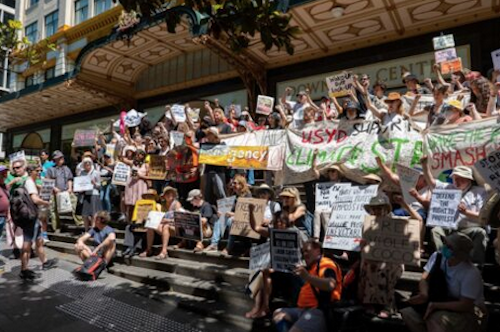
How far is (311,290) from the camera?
4.01 meters

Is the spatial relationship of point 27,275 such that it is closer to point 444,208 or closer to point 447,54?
point 444,208

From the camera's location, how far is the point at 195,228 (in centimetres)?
679

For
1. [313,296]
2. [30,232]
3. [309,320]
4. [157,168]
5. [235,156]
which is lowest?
[309,320]

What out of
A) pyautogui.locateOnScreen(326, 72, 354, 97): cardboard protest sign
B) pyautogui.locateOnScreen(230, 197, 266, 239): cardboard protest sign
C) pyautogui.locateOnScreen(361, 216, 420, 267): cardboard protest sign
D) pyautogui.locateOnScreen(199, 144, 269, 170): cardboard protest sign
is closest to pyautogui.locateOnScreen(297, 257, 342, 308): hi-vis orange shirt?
pyautogui.locateOnScreen(361, 216, 420, 267): cardboard protest sign

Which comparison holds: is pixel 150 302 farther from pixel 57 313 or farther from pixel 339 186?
pixel 339 186

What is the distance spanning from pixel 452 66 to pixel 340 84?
91.2 inches

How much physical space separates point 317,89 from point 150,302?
30.3 ft

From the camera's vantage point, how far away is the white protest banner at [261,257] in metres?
4.53

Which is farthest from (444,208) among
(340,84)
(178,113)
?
(178,113)

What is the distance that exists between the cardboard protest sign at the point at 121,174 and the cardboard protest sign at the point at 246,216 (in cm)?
424

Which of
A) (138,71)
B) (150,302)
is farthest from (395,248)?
(138,71)

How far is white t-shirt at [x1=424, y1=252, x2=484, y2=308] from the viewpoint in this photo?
337 centimetres

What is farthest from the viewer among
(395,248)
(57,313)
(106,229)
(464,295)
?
(106,229)

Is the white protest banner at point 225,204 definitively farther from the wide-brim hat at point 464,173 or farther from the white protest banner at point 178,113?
the white protest banner at point 178,113
